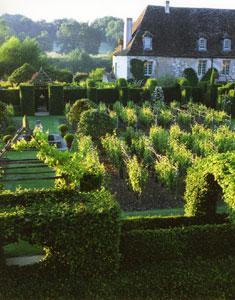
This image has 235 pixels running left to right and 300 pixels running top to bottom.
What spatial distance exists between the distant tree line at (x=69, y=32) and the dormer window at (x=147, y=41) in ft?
182

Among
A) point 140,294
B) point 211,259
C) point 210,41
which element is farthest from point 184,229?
point 210,41

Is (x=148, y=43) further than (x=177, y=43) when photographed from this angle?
No

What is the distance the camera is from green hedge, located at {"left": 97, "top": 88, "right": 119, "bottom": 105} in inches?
1348

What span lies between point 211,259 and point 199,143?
29.6ft

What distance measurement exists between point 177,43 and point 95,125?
25.3 metres

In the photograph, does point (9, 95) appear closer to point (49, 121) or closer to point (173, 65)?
point (49, 121)

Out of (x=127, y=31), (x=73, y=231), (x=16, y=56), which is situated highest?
(x=127, y=31)

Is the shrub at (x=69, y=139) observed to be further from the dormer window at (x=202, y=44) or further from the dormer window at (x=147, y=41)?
the dormer window at (x=202, y=44)

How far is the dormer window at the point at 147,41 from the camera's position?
42031 millimetres

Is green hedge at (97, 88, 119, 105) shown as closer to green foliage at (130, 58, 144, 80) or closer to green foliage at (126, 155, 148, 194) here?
green foliage at (130, 58, 144, 80)

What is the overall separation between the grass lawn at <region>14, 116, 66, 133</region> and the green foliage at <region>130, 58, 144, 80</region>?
1306cm

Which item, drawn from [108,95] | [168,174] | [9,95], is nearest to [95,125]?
[168,174]

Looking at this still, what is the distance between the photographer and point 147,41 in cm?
4216

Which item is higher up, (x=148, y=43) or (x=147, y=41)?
(x=147, y=41)
